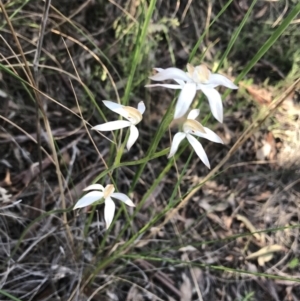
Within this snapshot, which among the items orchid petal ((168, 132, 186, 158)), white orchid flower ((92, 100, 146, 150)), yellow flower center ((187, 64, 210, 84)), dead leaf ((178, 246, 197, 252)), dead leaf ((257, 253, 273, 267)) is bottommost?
dead leaf ((178, 246, 197, 252))

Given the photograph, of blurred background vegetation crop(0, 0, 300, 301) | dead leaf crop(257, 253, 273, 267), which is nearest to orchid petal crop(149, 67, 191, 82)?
blurred background vegetation crop(0, 0, 300, 301)

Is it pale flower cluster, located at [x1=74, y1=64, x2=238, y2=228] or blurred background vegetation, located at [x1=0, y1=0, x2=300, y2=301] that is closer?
pale flower cluster, located at [x1=74, y1=64, x2=238, y2=228]

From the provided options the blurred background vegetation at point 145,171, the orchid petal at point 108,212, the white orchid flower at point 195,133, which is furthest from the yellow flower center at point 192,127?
the blurred background vegetation at point 145,171

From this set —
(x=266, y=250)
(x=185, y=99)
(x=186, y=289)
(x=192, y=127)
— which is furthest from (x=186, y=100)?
(x=266, y=250)

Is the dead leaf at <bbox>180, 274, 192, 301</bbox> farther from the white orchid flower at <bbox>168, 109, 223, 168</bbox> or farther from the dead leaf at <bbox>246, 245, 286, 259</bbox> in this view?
the white orchid flower at <bbox>168, 109, 223, 168</bbox>

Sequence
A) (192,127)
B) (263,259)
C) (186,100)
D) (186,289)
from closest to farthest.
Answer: (186,100) < (192,127) < (186,289) < (263,259)

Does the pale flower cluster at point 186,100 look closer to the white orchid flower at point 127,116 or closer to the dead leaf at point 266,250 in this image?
the white orchid flower at point 127,116

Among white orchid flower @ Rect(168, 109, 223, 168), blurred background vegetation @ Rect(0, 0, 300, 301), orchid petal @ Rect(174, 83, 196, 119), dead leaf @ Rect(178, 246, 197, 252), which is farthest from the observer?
dead leaf @ Rect(178, 246, 197, 252)

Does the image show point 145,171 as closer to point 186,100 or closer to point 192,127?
point 192,127

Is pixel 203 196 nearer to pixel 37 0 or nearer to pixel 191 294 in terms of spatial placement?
pixel 191 294
